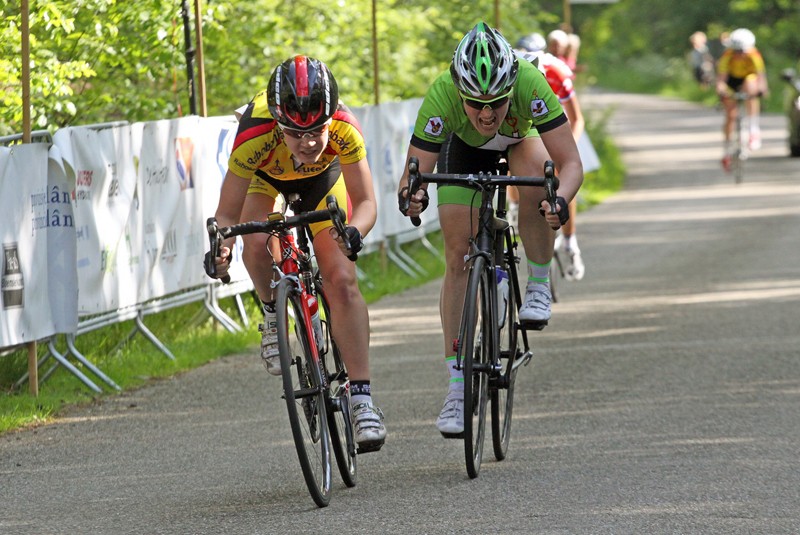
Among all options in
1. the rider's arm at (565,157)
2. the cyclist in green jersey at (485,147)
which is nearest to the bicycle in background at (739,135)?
the cyclist in green jersey at (485,147)

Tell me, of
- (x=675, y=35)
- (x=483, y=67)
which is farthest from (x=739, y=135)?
(x=675, y=35)

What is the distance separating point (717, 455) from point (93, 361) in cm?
459

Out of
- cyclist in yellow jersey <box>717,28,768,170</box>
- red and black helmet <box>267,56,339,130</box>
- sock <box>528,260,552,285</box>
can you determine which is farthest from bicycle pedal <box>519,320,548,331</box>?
cyclist in yellow jersey <box>717,28,768,170</box>

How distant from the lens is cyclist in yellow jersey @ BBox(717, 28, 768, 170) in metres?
23.3

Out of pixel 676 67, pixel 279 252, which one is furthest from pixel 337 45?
pixel 676 67

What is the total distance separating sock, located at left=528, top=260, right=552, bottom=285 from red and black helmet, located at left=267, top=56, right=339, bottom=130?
173 cm

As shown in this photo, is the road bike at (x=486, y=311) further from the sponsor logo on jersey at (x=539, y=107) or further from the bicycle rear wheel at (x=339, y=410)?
the bicycle rear wheel at (x=339, y=410)

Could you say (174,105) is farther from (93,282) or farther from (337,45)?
(93,282)

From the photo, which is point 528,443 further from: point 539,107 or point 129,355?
point 129,355

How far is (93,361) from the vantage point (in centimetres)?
1017

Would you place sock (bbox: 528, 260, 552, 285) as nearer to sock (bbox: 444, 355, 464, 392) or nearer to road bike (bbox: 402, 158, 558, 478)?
road bike (bbox: 402, 158, 558, 478)

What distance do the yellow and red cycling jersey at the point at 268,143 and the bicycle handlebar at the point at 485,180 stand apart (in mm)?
240

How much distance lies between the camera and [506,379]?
23.3 feet

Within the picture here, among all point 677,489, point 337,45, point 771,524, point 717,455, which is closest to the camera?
point 771,524
